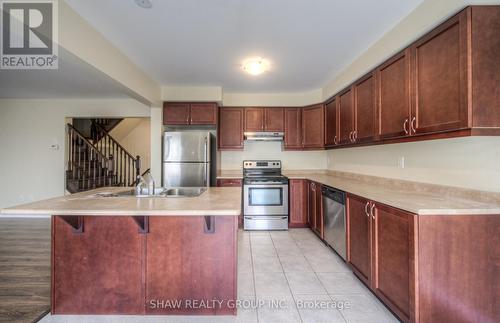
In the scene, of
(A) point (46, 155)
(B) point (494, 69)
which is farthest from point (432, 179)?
(A) point (46, 155)

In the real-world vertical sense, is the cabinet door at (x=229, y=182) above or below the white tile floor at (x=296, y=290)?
above

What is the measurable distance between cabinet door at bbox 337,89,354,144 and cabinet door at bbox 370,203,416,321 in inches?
54.4

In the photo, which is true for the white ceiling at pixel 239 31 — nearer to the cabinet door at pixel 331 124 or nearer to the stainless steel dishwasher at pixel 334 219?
the cabinet door at pixel 331 124

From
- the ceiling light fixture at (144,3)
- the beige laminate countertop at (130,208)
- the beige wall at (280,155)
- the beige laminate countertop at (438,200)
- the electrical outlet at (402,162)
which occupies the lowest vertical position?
the beige laminate countertop at (130,208)

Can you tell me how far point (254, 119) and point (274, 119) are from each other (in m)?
0.37

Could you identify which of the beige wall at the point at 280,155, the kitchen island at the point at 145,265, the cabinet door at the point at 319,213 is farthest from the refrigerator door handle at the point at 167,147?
the cabinet door at the point at 319,213

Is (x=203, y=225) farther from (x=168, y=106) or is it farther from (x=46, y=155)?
(x=46, y=155)

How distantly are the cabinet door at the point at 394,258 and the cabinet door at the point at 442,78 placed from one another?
0.70 meters

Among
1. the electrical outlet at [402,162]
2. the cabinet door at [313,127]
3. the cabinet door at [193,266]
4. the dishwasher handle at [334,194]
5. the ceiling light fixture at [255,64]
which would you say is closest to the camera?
the cabinet door at [193,266]

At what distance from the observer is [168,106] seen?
4.13 meters

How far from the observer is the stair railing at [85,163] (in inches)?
190

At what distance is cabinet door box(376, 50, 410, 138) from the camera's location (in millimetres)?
2043

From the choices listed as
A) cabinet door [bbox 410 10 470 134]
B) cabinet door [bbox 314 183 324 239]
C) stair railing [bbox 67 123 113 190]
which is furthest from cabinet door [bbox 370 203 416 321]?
stair railing [bbox 67 123 113 190]

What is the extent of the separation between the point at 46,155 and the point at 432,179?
20.4 ft
